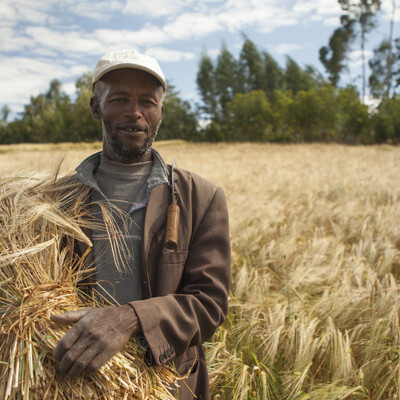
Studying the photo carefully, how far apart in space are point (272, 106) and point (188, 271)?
161 feet

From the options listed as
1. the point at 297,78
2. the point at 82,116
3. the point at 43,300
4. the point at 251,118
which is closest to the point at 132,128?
the point at 43,300

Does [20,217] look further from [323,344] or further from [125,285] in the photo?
[323,344]

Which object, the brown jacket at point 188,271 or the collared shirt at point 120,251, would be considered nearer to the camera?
the brown jacket at point 188,271

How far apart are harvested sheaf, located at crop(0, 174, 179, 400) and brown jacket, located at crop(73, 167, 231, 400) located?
4.2 inches

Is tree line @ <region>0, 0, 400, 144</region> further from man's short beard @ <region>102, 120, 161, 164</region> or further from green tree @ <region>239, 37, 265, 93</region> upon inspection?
man's short beard @ <region>102, 120, 161, 164</region>

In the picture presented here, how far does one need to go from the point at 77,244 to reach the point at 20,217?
0.25 metres

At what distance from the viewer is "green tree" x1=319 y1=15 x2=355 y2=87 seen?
43781 millimetres

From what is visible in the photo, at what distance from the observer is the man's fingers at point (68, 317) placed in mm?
1184

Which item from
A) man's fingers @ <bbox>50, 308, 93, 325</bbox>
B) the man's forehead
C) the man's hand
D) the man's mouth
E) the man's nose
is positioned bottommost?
the man's hand

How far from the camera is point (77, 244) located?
1512mm

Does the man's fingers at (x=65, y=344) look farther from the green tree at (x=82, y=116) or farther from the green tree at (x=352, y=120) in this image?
the green tree at (x=352, y=120)

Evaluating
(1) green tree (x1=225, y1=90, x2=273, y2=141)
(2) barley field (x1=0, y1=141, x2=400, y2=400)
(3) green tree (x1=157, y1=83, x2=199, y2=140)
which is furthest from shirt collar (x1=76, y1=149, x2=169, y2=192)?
(3) green tree (x1=157, y1=83, x2=199, y2=140)

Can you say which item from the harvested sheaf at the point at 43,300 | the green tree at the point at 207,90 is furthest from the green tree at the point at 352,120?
the harvested sheaf at the point at 43,300

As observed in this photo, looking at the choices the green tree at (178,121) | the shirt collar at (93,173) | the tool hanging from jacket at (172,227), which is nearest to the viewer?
the tool hanging from jacket at (172,227)
